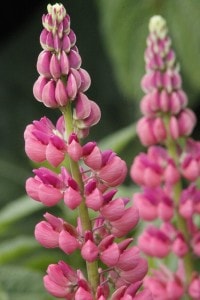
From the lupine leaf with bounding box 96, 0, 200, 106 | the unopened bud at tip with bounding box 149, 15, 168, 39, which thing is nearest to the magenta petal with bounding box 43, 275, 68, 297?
the unopened bud at tip with bounding box 149, 15, 168, 39

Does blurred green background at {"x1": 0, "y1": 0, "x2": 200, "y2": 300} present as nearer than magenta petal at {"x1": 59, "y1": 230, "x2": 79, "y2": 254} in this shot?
No

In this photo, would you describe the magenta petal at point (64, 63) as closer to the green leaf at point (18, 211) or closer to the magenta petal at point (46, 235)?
the magenta petal at point (46, 235)

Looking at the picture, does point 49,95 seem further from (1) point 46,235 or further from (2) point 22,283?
(2) point 22,283

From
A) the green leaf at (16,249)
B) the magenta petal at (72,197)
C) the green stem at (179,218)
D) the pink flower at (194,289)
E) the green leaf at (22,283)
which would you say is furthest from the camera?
the green leaf at (16,249)

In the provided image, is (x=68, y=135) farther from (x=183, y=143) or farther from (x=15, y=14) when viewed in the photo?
(x=15, y=14)

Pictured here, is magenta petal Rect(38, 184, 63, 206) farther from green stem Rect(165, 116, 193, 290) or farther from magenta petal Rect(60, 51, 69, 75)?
green stem Rect(165, 116, 193, 290)

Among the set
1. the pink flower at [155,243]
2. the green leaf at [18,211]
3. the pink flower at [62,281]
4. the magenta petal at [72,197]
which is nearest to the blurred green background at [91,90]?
the green leaf at [18,211]

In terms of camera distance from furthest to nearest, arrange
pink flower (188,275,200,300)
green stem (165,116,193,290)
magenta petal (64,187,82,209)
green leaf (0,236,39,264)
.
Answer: green leaf (0,236,39,264)
green stem (165,116,193,290)
pink flower (188,275,200,300)
magenta petal (64,187,82,209)

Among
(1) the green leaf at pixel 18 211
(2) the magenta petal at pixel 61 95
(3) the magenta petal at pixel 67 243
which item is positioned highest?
(2) the magenta petal at pixel 61 95

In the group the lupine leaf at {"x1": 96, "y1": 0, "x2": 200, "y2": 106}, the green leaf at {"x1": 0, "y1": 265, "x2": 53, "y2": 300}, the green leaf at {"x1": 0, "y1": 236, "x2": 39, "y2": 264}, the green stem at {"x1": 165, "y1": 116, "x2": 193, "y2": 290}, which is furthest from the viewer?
the lupine leaf at {"x1": 96, "y1": 0, "x2": 200, "y2": 106}
